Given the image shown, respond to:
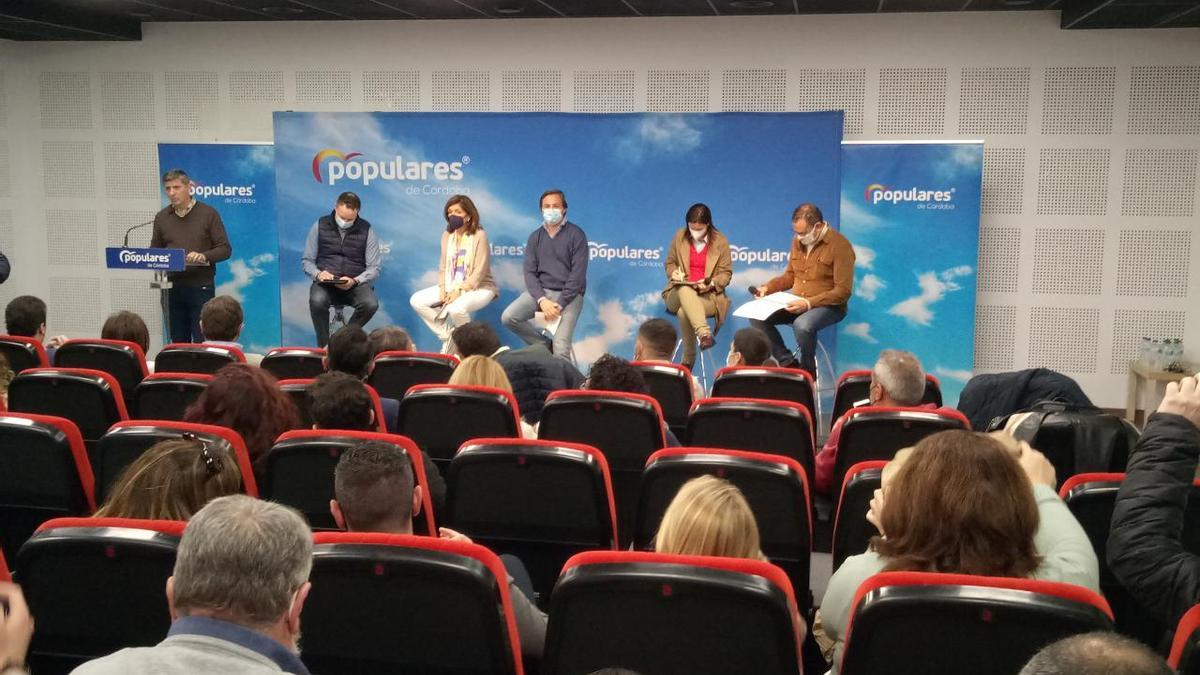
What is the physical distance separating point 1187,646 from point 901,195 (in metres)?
6.80

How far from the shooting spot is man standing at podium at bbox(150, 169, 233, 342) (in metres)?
8.70

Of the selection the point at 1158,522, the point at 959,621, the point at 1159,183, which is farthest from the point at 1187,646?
the point at 1159,183

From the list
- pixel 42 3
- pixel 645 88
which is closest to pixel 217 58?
pixel 42 3

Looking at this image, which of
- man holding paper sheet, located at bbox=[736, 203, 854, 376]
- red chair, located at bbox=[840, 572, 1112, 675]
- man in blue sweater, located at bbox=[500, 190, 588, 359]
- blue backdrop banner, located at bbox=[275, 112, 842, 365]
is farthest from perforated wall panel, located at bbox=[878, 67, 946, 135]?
red chair, located at bbox=[840, 572, 1112, 675]

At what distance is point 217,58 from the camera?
966 centimetres

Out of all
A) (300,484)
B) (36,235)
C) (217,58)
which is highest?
(217,58)

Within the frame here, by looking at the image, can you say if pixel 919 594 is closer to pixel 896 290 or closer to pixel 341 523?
pixel 341 523

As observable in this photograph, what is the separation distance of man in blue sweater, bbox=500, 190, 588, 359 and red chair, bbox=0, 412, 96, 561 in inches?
210

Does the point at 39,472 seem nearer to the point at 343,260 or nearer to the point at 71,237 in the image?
the point at 343,260

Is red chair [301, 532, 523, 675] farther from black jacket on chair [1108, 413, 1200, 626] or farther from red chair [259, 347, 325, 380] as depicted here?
red chair [259, 347, 325, 380]

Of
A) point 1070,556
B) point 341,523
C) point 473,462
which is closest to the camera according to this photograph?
point 1070,556

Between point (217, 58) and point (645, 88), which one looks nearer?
point (645, 88)

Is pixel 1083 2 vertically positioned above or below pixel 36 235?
above

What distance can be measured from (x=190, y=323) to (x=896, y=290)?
5.76 m
